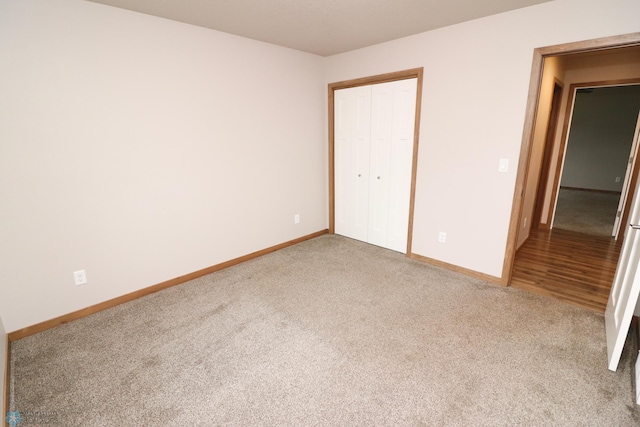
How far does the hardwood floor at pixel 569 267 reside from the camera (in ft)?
8.64

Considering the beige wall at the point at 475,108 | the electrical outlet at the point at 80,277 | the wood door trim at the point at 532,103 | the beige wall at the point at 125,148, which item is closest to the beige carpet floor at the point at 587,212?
the wood door trim at the point at 532,103

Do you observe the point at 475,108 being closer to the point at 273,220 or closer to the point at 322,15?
the point at 322,15

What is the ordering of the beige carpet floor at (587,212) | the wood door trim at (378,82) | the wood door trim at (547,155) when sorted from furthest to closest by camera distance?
the beige carpet floor at (587,212)
the wood door trim at (547,155)
the wood door trim at (378,82)

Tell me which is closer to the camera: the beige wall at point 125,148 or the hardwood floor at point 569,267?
the beige wall at point 125,148

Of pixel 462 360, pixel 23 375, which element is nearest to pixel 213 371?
pixel 23 375

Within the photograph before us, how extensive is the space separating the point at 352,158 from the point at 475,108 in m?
1.57

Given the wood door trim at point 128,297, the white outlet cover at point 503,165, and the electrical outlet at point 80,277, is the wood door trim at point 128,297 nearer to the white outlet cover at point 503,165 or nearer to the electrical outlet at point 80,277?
the electrical outlet at point 80,277

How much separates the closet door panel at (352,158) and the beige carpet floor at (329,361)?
1374 mm

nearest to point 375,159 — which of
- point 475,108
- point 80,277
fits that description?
point 475,108

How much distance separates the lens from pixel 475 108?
8.88 ft

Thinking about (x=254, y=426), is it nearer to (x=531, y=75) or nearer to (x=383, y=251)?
(x=383, y=251)

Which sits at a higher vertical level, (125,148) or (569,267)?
(125,148)

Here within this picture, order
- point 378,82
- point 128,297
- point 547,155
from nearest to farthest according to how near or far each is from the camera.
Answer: point 128,297
point 378,82
point 547,155

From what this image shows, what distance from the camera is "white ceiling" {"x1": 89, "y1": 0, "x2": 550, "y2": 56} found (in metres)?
2.18
